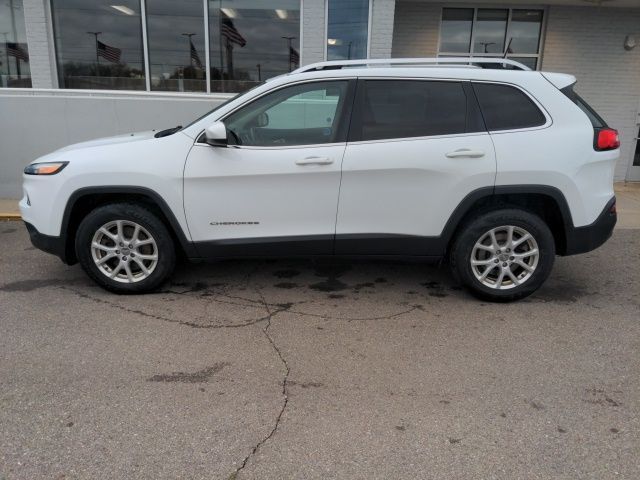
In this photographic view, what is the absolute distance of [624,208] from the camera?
8.31 meters

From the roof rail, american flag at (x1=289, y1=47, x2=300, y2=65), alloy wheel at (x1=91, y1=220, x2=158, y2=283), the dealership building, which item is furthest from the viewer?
american flag at (x1=289, y1=47, x2=300, y2=65)

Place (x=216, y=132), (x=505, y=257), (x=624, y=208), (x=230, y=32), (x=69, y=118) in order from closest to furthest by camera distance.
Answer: (x=216, y=132) → (x=505, y=257) → (x=69, y=118) → (x=624, y=208) → (x=230, y=32)

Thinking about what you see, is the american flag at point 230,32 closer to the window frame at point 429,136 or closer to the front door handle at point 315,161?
the window frame at point 429,136

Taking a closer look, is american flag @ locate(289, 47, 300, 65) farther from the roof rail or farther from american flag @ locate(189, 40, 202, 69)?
the roof rail

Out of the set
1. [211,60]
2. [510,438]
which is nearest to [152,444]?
[510,438]

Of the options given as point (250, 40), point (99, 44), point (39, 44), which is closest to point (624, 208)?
point (250, 40)

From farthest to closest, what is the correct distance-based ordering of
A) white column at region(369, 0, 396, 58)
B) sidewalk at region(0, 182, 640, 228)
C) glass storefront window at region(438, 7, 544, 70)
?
glass storefront window at region(438, 7, 544, 70)
white column at region(369, 0, 396, 58)
sidewalk at region(0, 182, 640, 228)

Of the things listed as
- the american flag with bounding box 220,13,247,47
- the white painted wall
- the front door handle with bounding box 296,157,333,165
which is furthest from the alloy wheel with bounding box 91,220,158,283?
the american flag with bounding box 220,13,247,47

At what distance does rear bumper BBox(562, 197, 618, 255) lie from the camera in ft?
14.1

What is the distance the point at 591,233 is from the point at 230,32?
22.8 feet

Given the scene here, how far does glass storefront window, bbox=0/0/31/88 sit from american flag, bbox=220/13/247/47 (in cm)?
338

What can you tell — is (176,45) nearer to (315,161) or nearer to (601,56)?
(315,161)

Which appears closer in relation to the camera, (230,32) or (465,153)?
(465,153)

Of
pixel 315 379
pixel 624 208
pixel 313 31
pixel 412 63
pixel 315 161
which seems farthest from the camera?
Answer: pixel 313 31
